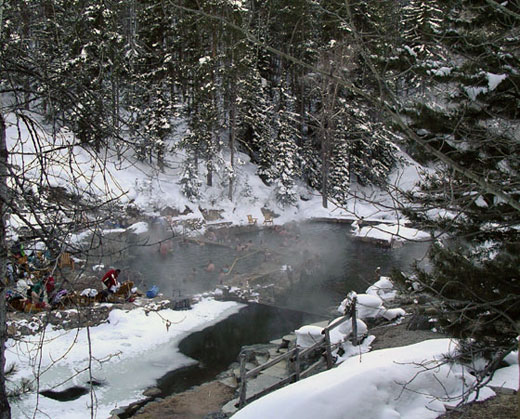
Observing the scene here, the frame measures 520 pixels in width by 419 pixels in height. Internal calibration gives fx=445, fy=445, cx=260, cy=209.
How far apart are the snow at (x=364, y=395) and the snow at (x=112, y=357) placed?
3037 millimetres

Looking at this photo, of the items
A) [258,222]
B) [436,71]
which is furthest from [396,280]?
[258,222]

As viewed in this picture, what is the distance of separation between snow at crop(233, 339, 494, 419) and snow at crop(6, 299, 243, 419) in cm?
304

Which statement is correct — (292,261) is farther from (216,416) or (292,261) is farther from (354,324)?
(216,416)

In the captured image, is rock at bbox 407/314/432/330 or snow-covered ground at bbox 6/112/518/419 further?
rock at bbox 407/314/432/330

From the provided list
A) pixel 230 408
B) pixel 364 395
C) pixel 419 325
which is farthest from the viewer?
pixel 419 325

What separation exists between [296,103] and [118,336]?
93.4 ft

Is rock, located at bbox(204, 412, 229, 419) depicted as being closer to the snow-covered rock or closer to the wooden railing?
the wooden railing

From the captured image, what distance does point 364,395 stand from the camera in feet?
18.5

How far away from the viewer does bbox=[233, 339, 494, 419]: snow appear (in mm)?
5426

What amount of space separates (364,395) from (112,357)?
274 inches

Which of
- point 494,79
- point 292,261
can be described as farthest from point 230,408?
point 292,261

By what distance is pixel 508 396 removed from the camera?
633 cm

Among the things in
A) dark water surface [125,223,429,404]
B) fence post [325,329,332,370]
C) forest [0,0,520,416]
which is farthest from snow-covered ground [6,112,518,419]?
fence post [325,329,332,370]

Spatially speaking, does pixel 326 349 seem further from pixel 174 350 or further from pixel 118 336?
pixel 118 336
